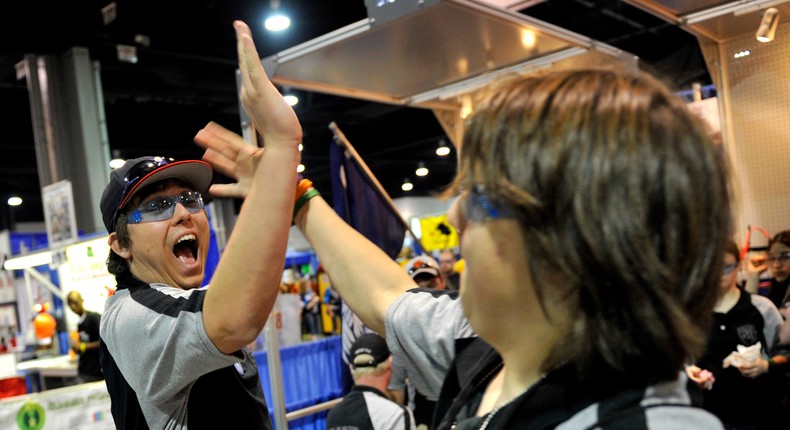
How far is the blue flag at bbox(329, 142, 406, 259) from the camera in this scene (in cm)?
468

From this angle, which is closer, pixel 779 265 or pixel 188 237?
pixel 188 237

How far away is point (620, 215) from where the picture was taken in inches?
29.9

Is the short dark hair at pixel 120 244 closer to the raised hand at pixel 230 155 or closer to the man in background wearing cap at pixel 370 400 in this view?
the raised hand at pixel 230 155

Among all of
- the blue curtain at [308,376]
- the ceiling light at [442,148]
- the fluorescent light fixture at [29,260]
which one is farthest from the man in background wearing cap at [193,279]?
the ceiling light at [442,148]

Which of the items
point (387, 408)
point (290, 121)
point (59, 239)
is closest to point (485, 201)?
point (290, 121)

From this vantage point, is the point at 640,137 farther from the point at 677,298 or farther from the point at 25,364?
the point at 25,364

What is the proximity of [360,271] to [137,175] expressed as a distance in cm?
77

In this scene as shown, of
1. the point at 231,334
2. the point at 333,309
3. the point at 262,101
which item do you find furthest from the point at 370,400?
the point at 333,309

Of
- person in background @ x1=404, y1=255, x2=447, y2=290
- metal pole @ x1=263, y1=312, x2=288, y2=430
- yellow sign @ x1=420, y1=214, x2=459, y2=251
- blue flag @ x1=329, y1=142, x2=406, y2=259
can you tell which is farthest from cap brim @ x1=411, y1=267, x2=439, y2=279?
yellow sign @ x1=420, y1=214, x2=459, y2=251

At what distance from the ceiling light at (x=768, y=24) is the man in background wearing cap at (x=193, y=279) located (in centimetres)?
335

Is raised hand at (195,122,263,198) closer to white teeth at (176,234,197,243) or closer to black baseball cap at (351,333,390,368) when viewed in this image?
white teeth at (176,234,197,243)

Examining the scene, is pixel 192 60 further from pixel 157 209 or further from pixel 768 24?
pixel 157 209

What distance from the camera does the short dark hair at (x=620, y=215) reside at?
0.76 m

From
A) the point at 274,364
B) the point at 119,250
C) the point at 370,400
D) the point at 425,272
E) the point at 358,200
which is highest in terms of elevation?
the point at 358,200
